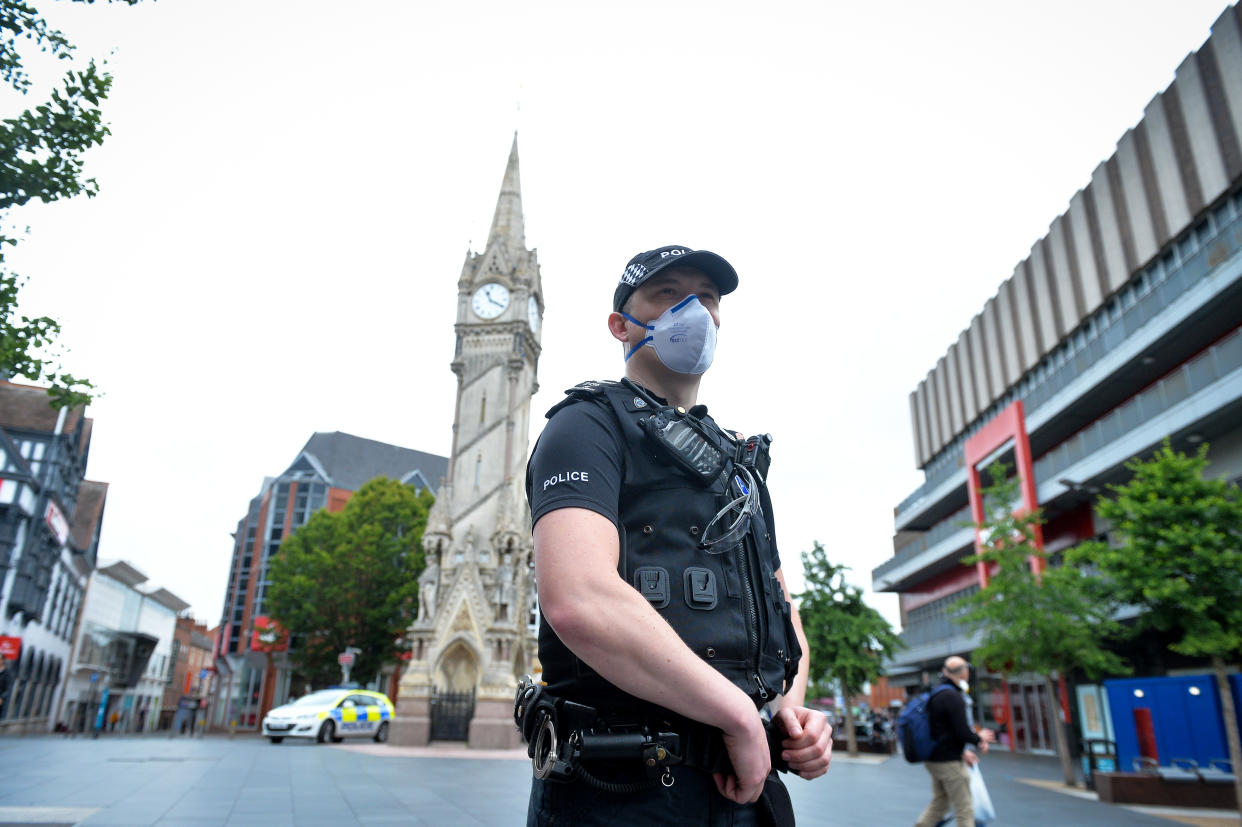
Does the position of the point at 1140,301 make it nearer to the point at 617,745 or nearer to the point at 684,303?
Result: the point at 684,303

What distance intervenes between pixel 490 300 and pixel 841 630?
19913 mm

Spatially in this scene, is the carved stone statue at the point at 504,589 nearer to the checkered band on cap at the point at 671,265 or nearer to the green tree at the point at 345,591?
the green tree at the point at 345,591

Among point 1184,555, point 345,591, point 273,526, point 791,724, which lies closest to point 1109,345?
point 1184,555

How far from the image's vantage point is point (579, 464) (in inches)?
71.0

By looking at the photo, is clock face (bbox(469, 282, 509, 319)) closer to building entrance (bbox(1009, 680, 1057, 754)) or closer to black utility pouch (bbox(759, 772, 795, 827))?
building entrance (bbox(1009, 680, 1057, 754))

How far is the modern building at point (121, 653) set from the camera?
164 ft

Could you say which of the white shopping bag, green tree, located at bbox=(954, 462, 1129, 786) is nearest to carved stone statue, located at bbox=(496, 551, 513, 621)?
green tree, located at bbox=(954, 462, 1129, 786)

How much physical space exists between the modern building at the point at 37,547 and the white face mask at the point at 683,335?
108 feet

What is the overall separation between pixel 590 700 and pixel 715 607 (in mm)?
338

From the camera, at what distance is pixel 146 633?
70.6 meters

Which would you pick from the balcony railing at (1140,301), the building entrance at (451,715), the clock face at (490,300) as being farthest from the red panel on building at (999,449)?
the clock face at (490,300)

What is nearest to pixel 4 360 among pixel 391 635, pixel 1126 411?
pixel 1126 411

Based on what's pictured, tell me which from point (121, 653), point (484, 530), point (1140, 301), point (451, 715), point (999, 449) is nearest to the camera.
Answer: point (1140, 301)

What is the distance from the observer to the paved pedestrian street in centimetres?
867
